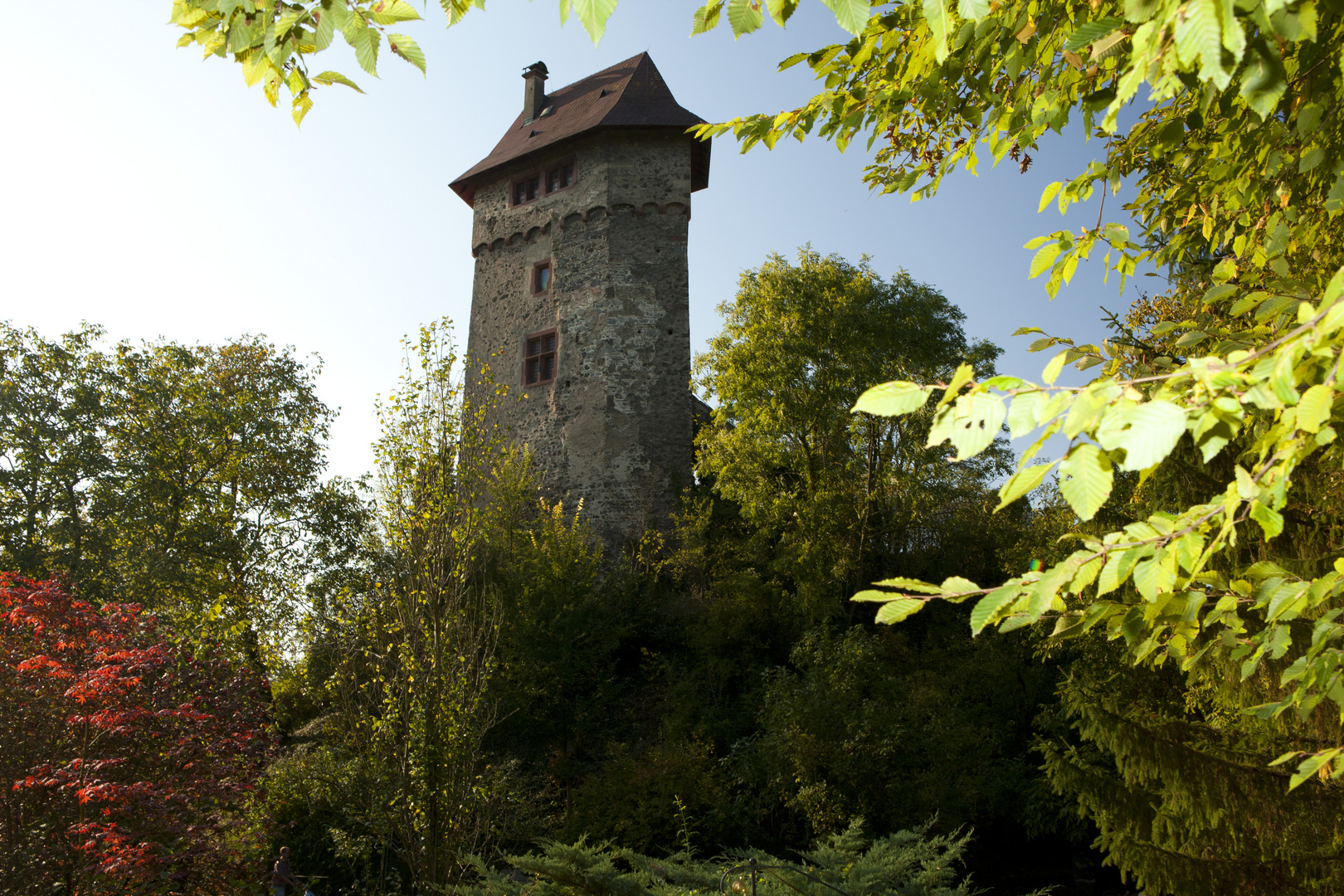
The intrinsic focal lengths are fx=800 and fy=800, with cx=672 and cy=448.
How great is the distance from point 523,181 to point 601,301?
16.4 ft

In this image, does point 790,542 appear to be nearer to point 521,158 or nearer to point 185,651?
point 185,651

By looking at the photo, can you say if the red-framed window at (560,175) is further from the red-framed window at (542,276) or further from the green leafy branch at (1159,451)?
the green leafy branch at (1159,451)

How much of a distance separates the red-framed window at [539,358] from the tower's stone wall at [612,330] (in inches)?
7.4

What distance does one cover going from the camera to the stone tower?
64.7ft

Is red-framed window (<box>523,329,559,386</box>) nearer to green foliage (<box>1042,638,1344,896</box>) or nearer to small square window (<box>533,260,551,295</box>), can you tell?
small square window (<box>533,260,551,295</box>)

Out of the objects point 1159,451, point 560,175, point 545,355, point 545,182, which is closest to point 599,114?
point 560,175

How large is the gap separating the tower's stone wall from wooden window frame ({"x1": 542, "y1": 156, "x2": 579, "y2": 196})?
0.11 metres

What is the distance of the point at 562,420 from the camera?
20.3m

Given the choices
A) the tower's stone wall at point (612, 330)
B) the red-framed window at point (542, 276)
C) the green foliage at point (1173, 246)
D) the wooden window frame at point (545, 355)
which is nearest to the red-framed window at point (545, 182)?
the tower's stone wall at point (612, 330)

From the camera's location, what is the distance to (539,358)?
21125 millimetres

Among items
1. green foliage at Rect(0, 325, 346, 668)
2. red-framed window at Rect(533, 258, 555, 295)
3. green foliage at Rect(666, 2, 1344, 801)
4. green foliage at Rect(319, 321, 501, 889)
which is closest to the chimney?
red-framed window at Rect(533, 258, 555, 295)

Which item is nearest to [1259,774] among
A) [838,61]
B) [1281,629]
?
[1281,629]

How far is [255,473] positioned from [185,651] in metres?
11.3

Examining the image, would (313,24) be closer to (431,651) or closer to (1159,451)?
(1159,451)
